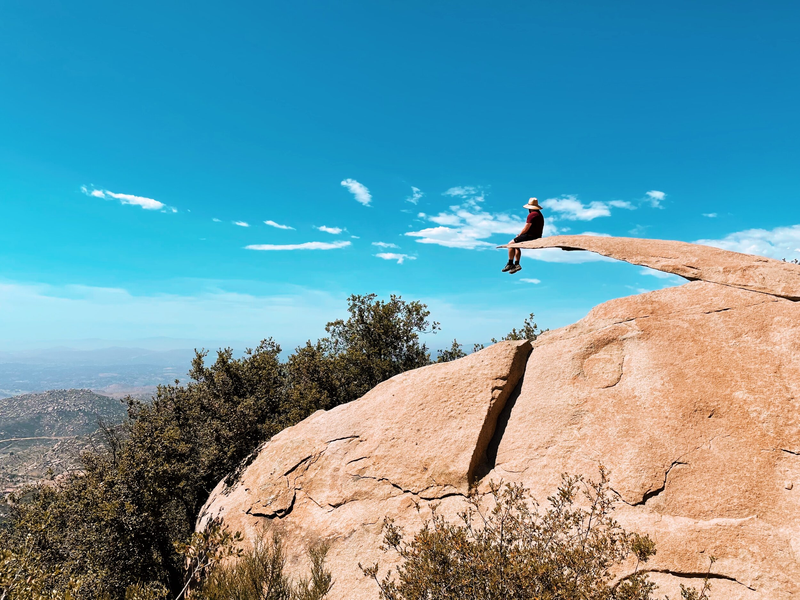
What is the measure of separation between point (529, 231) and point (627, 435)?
8683 millimetres

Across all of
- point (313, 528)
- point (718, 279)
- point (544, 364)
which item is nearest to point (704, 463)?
point (544, 364)

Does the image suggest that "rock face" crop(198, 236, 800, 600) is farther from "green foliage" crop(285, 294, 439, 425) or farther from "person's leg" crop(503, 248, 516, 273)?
"green foliage" crop(285, 294, 439, 425)

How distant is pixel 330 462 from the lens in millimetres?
12867

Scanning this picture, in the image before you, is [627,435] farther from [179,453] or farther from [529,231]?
[179,453]

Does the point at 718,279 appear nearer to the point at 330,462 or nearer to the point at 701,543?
the point at 701,543

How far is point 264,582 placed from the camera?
9844 mm

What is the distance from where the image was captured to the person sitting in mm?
15703

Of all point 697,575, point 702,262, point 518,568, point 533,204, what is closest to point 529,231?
point 533,204

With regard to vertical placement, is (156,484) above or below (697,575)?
below

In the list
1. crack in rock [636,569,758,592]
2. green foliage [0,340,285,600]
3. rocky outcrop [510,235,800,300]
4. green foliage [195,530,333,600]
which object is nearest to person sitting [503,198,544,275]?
rocky outcrop [510,235,800,300]

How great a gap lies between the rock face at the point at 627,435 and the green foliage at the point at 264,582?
411 mm

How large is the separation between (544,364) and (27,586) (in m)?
11.9

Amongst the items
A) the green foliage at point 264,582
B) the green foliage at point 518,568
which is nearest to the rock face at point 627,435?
the green foliage at point 264,582

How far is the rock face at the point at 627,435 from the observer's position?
7.45 m
